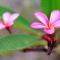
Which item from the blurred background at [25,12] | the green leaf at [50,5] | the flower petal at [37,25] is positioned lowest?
the blurred background at [25,12]

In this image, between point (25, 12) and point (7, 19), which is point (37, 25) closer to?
point (7, 19)

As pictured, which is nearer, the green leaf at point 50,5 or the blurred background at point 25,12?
the green leaf at point 50,5

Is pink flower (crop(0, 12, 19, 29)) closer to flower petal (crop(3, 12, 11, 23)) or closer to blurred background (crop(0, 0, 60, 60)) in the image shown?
flower petal (crop(3, 12, 11, 23))

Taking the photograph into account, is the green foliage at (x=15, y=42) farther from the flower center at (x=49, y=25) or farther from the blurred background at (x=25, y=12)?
the blurred background at (x=25, y=12)

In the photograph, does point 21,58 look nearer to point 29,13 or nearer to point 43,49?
point 29,13

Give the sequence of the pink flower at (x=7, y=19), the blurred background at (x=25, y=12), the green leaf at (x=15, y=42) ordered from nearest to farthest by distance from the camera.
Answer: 1. the green leaf at (x=15, y=42)
2. the pink flower at (x=7, y=19)
3. the blurred background at (x=25, y=12)

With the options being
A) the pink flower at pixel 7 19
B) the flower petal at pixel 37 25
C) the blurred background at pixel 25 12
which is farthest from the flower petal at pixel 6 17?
the blurred background at pixel 25 12

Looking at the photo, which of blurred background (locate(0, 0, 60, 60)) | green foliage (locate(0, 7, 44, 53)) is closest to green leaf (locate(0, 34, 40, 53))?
green foliage (locate(0, 7, 44, 53))

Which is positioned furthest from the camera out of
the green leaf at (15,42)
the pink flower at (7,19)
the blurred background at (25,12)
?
the blurred background at (25,12)
